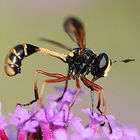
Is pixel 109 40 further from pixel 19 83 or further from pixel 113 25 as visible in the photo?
pixel 19 83

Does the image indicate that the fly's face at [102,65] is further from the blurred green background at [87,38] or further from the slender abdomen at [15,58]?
the blurred green background at [87,38]

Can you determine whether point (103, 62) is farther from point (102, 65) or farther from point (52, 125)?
point (52, 125)

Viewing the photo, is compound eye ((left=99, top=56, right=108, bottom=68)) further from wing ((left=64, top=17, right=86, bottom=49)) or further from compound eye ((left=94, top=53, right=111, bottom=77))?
wing ((left=64, top=17, right=86, bottom=49))

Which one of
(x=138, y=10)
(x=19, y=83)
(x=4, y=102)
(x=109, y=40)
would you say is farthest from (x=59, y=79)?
(x=138, y=10)

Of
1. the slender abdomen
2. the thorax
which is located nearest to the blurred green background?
the thorax

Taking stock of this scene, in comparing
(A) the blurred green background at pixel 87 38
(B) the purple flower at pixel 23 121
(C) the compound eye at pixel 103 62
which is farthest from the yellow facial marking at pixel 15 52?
(A) the blurred green background at pixel 87 38

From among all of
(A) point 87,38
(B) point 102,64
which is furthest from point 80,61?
(A) point 87,38
